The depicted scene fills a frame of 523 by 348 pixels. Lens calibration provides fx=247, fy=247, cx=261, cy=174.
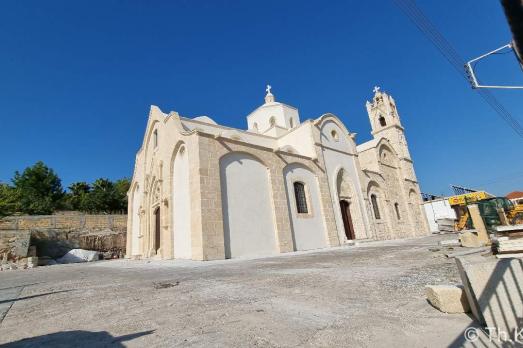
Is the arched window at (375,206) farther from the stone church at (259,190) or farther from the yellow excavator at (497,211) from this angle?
the yellow excavator at (497,211)

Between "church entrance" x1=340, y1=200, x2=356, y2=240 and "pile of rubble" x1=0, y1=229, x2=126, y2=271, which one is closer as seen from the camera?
"church entrance" x1=340, y1=200, x2=356, y2=240

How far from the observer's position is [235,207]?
10180mm

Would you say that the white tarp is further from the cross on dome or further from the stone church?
the cross on dome

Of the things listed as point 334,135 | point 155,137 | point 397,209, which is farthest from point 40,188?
point 397,209

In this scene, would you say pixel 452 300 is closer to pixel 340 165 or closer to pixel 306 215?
pixel 306 215

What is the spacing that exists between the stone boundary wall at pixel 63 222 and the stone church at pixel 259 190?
7465 millimetres

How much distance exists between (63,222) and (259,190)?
21.3 m

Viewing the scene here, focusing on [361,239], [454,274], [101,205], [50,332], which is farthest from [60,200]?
[454,274]

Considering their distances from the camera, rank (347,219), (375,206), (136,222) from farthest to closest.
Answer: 1. (136,222)
2. (375,206)
3. (347,219)

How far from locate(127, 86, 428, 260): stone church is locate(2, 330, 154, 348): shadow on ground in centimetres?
678

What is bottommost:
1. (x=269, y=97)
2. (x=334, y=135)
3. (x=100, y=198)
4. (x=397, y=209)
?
(x=397, y=209)

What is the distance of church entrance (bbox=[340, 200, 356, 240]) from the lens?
1518 cm

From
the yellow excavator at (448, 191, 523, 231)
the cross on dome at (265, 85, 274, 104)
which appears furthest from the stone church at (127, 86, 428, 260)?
the yellow excavator at (448, 191, 523, 231)

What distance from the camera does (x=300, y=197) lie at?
43.1ft
